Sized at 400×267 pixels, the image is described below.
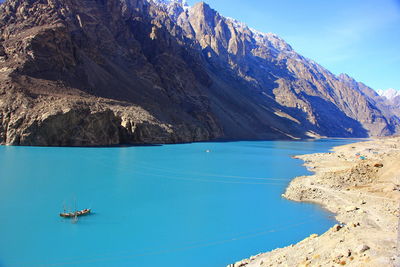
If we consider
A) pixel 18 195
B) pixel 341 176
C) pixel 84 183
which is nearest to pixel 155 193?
pixel 84 183

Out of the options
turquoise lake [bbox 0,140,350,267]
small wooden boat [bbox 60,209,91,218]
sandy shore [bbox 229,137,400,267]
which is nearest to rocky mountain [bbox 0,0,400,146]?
turquoise lake [bbox 0,140,350,267]

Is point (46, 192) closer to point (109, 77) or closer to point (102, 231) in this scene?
point (102, 231)

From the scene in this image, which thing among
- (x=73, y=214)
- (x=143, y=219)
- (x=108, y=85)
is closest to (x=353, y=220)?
(x=143, y=219)

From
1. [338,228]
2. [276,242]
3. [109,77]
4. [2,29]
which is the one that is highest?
[2,29]

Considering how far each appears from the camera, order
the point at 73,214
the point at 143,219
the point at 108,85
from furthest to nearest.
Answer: the point at 108,85, the point at 143,219, the point at 73,214

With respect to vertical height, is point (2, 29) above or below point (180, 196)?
above

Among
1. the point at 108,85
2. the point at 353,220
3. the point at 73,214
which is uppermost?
the point at 108,85

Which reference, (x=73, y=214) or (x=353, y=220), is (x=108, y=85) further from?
(x=353, y=220)

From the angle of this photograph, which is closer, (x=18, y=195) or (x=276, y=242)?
(x=276, y=242)
